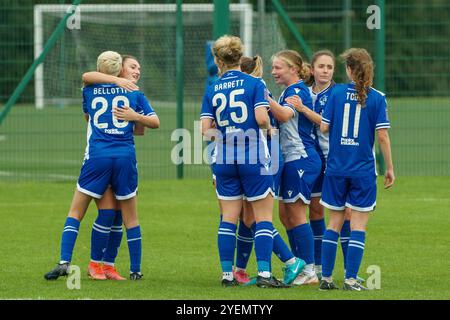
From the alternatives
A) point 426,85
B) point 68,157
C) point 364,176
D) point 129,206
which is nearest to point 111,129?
point 129,206

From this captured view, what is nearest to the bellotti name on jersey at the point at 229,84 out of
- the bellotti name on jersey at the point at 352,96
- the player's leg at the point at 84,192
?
the bellotti name on jersey at the point at 352,96

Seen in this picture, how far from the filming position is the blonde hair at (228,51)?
8.67 meters

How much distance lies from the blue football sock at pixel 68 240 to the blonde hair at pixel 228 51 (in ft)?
6.14

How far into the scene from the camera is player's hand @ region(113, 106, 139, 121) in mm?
9188

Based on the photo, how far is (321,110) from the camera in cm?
942

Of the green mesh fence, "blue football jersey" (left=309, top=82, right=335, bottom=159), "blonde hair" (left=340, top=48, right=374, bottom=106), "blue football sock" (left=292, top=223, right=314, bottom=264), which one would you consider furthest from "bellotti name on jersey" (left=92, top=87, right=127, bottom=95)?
the green mesh fence

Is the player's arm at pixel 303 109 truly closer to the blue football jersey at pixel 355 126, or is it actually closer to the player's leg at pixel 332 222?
the blue football jersey at pixel 355 126

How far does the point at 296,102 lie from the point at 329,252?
4.15 ft

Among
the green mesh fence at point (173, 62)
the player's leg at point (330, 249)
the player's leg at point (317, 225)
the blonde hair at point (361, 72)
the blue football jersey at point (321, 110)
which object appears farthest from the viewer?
the green mesh fence at point (173, 62)

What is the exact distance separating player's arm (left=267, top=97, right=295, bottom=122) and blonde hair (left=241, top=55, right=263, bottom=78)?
0.41 metres

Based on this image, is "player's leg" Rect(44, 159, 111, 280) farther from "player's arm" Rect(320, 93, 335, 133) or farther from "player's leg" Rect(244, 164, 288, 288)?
"player's arm" Rect(320, 93, 335, 133)

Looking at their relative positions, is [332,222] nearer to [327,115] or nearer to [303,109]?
[327,115]

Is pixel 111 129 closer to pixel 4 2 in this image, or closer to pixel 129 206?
pixel 129 206

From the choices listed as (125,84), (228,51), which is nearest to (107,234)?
(125,84)
